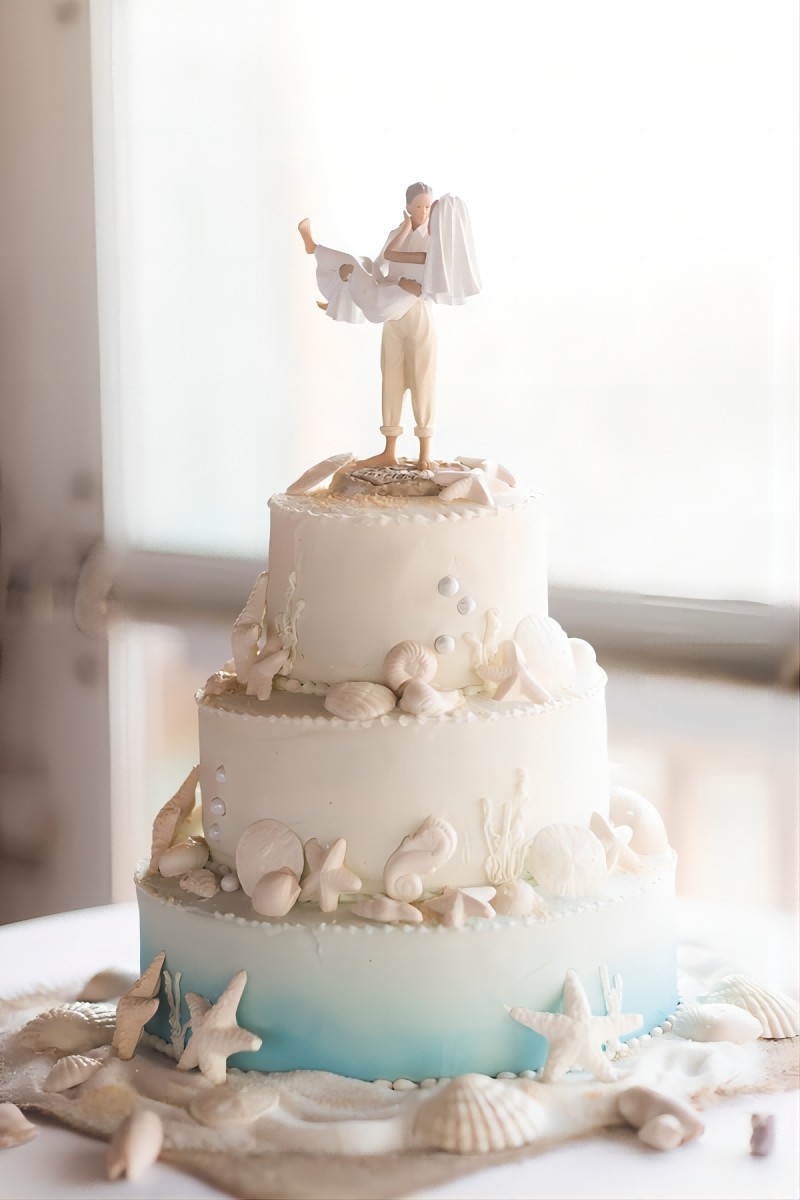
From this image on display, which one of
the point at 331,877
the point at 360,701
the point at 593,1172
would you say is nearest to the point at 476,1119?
the point at 593,1172

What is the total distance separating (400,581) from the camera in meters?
2.40

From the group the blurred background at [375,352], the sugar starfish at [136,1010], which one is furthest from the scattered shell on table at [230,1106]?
the blurred background at [375,352]

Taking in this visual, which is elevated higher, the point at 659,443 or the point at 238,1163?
the point at 659,443

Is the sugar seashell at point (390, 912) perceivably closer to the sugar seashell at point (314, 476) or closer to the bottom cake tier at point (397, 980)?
the bottom cake tier at point (397, 980)

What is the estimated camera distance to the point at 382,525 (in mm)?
2398

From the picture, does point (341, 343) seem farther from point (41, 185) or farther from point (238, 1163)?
point (238, 1163)

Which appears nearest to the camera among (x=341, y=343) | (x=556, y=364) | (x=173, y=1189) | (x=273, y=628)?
(x=173, y=1189)

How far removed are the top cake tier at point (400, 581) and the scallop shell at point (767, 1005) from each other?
2.44 ft

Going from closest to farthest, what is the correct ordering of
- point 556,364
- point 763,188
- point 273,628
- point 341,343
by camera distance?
point 273,628 < point 763,188 < point 556,364 < point 341,343

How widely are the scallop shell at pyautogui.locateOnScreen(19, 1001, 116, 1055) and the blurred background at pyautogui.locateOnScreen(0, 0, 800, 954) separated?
53.9 inches

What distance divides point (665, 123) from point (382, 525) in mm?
1914

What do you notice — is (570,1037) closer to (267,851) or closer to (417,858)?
(417,858)

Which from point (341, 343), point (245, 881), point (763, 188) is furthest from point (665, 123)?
point (245, 881)

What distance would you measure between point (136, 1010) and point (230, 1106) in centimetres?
29
